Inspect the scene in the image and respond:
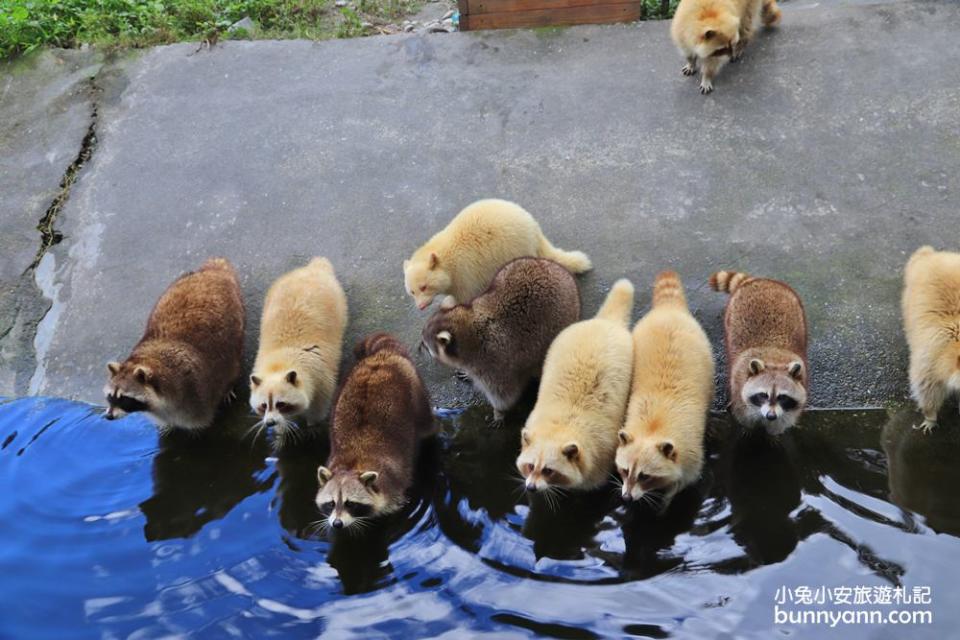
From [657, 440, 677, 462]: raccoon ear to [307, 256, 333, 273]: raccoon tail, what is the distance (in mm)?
2832

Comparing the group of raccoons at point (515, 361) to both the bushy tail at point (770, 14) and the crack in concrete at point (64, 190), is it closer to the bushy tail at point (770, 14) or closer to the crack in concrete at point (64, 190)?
the crack in concrete at point (64, 190)

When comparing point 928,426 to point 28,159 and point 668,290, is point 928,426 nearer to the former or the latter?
point 668,290

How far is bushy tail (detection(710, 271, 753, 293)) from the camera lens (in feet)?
18.6

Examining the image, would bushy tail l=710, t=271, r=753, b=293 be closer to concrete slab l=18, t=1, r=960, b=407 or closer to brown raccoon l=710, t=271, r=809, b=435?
brown raccoon l=710, t=271, r=809, b=435

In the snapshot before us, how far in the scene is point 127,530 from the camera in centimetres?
516

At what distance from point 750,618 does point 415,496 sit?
A: 1992mm

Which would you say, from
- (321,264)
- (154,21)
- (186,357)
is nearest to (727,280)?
(321,264)

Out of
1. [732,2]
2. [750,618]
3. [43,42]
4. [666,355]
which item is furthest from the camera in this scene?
[43,42]

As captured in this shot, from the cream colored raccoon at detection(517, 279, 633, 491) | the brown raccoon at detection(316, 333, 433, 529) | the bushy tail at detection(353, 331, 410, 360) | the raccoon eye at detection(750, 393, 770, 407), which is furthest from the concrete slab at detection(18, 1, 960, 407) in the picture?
the cream colored raccoon at detection(517, 279, 633, 491)

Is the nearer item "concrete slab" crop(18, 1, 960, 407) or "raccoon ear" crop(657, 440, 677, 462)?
"raccoon ear" crop(657, 440, 677, 462)

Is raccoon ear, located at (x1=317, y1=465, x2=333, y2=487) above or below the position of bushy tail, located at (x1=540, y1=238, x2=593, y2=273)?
below

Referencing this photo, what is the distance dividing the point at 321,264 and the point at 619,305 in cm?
217

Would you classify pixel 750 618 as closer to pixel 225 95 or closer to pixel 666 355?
pixel 666 355

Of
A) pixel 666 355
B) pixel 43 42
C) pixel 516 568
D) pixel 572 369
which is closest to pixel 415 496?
Answer: pixel 516 568
